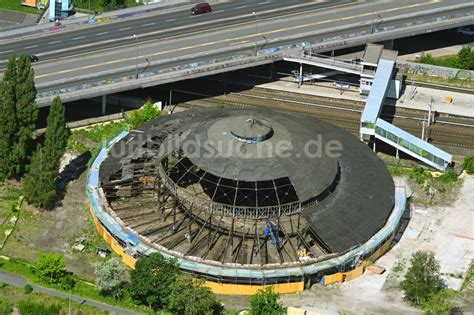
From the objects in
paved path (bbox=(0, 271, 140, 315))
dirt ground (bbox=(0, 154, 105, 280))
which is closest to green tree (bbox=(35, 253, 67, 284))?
paved path (bbox=(0, 271, 140, 315))

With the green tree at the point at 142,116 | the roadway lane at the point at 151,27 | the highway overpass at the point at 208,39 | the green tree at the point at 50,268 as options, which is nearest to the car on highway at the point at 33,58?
the highway overpass at the point at 208,39

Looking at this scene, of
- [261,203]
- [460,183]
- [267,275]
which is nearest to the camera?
[267,275]

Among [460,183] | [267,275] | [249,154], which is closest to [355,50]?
[460,183]

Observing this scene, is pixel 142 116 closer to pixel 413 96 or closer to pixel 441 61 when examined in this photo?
pixel 413 96

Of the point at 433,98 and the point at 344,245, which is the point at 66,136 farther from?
the point at 433,98

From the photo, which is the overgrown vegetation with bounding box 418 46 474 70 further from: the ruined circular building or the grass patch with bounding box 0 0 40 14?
the grass patch with bounding box 0 0 40 14
